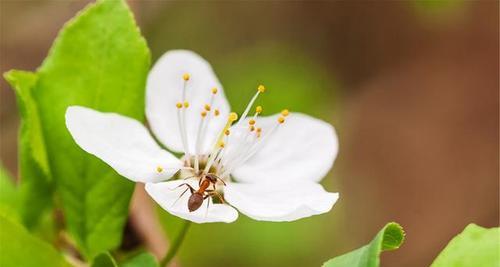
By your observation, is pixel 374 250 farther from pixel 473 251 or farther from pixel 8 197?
pixel 8 197

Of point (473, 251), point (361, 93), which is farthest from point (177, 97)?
point (361, 93)

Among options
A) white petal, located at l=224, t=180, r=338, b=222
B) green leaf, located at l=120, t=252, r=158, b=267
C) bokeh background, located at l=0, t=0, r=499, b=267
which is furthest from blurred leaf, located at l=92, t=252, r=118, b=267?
bokeh background, located at l=0, t=0, r=499, b=267

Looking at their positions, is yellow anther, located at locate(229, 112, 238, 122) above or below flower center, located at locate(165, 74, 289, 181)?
above

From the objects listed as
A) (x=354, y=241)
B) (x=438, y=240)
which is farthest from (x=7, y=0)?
(x=438, y=240)

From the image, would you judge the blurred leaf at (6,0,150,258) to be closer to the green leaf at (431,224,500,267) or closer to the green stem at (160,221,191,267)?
the green stem at (160,221,191,267)

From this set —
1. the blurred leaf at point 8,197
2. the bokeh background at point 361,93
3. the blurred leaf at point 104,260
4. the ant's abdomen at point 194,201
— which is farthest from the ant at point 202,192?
the bokeh background at point 361,93
